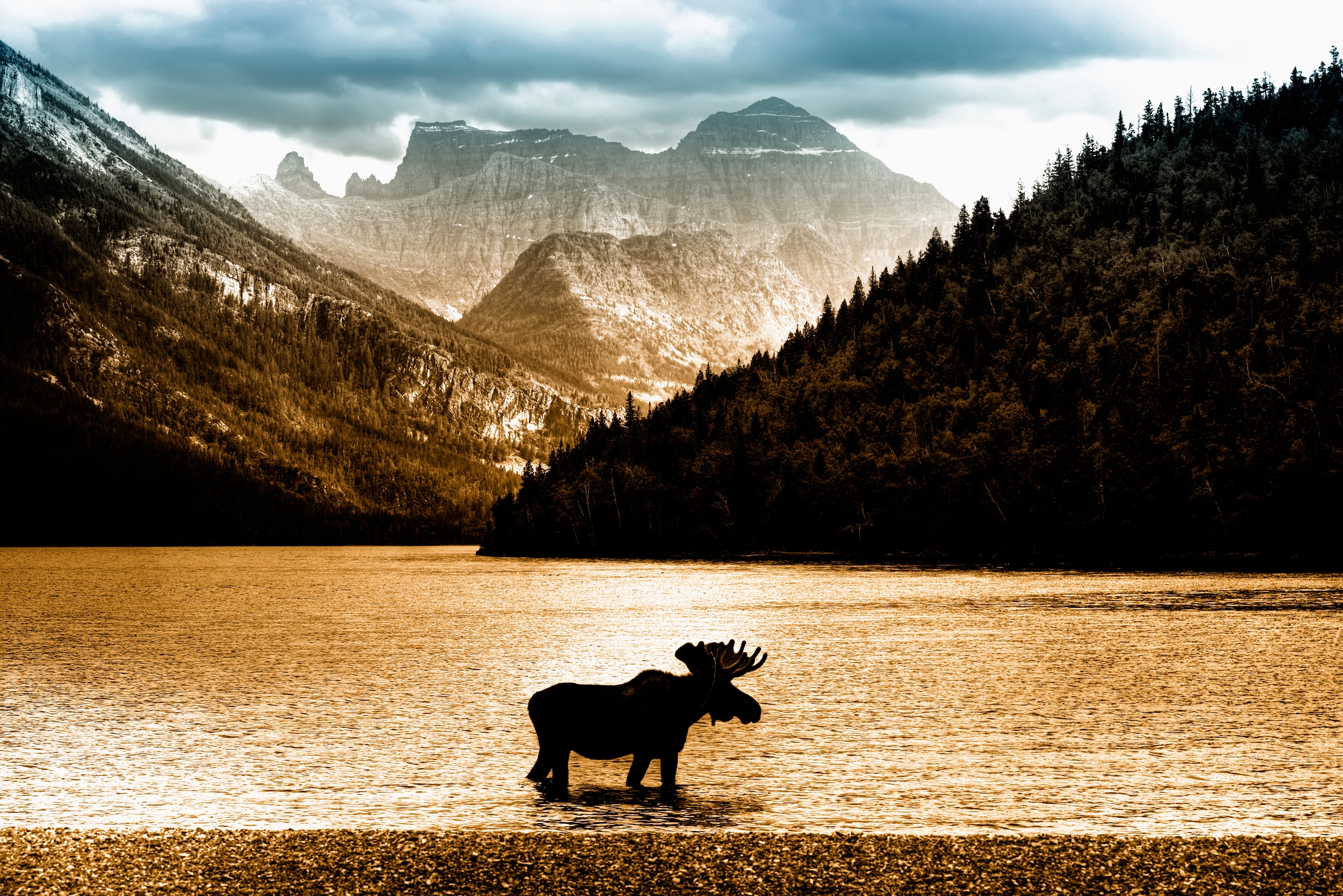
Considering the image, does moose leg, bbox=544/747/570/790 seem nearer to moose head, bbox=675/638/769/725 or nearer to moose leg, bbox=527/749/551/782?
moose leg, bbox=527/749/551/782

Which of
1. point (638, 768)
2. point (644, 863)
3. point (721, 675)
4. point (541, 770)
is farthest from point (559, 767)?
point (644, 863)

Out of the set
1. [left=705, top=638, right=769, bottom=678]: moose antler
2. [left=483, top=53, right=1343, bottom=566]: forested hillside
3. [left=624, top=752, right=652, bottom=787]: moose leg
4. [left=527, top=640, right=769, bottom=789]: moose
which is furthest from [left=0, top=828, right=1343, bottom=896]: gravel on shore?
[left=483, top=53, right=1343, bottom=566]: forested hillside

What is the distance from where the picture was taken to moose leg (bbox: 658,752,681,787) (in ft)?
56.7

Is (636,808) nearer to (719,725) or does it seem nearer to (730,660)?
(730,660)

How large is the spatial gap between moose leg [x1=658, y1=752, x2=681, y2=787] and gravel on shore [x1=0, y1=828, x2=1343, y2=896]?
2284 millimetres

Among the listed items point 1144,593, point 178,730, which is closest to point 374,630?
point 178,730

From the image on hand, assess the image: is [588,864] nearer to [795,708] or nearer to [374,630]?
[795,708]

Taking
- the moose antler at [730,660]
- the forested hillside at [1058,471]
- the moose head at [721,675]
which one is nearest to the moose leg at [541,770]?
the moose head at [721,675]

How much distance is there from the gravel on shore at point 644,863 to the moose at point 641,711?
5.85 feet

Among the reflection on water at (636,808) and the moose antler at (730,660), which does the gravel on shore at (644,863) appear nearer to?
the reflection on water at (636,808)

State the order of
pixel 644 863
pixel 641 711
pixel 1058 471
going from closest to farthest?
pixel 644 863, pixel 641 711, pixel 1058 471

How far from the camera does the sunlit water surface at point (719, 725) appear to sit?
1659 centimetres

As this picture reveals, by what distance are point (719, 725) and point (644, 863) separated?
1191 cm

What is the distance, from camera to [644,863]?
13734mm
